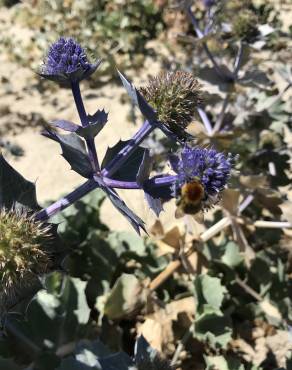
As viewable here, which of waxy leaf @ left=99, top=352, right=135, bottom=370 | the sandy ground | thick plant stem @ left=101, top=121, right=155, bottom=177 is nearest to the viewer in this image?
thick plant stem @ left=101, top=121, right=155, bottom=177

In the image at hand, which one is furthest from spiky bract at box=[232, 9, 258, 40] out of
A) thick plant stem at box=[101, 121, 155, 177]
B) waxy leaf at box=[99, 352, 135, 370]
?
waxy leaf at box=[99, 352, 135, 370]

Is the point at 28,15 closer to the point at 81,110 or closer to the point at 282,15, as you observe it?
the point at 282,15

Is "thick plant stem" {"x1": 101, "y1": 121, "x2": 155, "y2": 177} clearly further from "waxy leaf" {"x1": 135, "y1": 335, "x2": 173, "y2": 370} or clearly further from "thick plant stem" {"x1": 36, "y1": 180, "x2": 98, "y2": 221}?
"waxy leaf" {"x1": 135, "y1": 335, "x2": 173, "y2": 370}

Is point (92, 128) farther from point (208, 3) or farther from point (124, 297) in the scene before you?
point (208, 3)

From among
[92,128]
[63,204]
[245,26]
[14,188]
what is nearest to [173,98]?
[92,128]

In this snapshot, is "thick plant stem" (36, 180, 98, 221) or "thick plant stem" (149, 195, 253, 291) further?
"thick plant stem" (149, 195, 253, 291)

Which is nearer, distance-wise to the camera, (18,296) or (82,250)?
(18,296)

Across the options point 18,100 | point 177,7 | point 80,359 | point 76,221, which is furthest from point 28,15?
point 80,359
